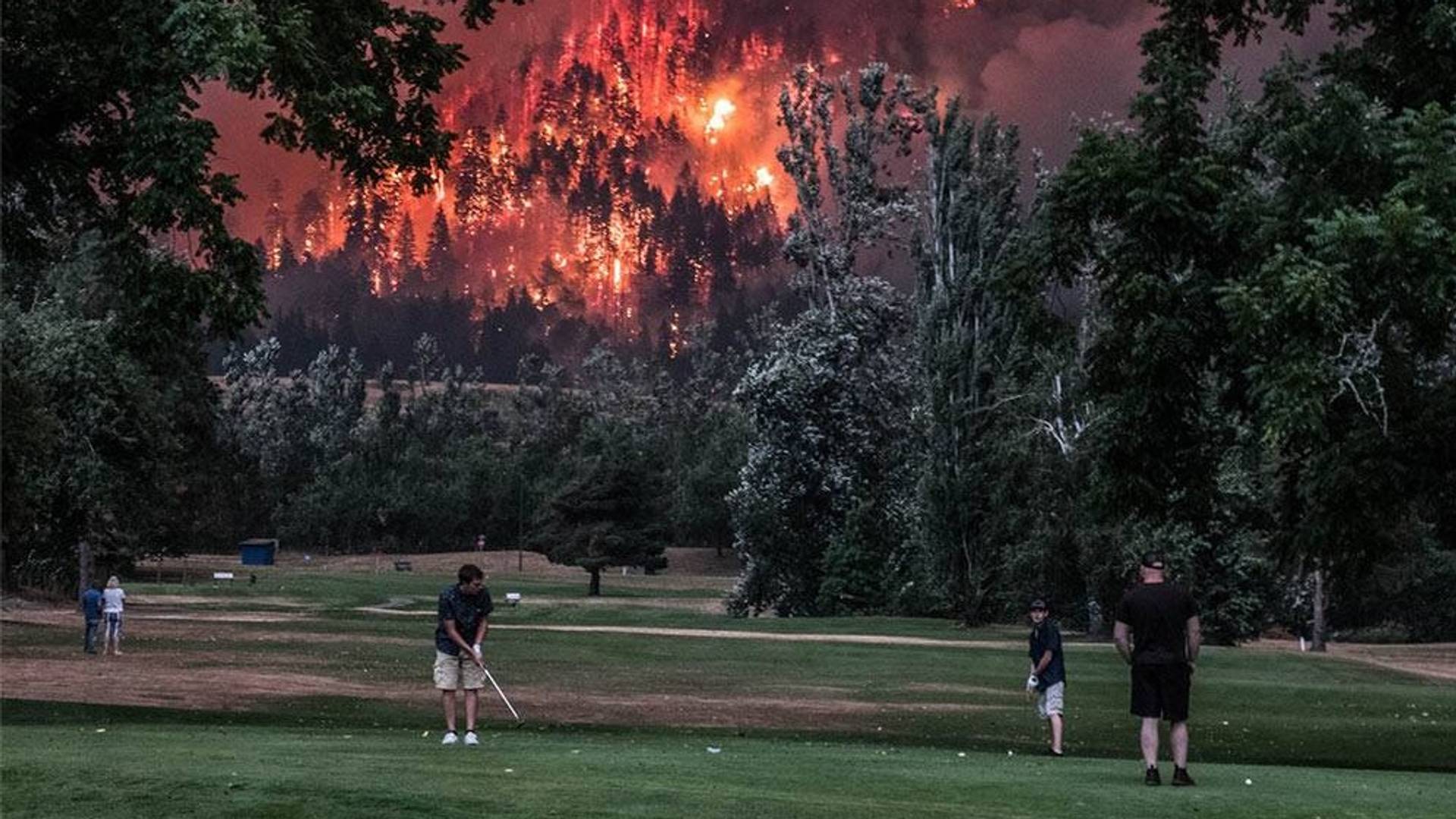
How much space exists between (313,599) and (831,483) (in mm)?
28672

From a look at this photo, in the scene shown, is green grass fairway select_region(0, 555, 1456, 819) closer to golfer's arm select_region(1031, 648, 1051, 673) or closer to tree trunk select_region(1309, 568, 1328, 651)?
golfer's arm select_region(1031, 648, 1051, 673)

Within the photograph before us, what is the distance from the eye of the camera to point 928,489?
267 feet

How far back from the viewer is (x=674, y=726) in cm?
3484

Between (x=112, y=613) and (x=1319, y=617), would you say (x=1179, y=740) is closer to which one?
(x=112, y=613)

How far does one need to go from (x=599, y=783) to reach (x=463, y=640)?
579 centimetres

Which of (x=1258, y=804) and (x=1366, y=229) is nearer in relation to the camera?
(x=1258, y=804)

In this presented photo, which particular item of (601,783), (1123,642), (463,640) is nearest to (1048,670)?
(1123,642)

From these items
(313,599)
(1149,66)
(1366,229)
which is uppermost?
(1149,66)

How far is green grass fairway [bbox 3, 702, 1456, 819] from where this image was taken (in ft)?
53.1

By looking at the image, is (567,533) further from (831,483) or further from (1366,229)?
(1366,229)

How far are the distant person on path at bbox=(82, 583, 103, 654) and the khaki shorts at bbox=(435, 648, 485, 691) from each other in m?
28.7

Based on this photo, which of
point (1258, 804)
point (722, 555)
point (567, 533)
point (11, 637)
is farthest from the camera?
point (722, 555)

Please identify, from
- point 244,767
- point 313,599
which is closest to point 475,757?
point 244,767

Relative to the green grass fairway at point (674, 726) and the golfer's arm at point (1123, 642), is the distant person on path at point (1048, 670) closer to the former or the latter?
the green grass fairway at point (674, 726)
